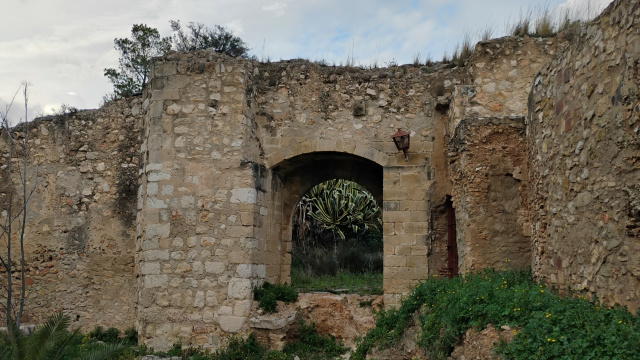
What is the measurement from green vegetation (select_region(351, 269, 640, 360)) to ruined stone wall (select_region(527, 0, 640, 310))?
0.84 ft

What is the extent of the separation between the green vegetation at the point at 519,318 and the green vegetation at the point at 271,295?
1.95m

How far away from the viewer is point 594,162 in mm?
4523

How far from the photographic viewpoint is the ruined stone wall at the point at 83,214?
9.12 metres

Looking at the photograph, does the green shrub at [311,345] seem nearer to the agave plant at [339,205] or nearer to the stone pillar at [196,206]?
the stone pillar at [196,206]

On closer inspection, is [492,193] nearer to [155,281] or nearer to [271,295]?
[271,295]

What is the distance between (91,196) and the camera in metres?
9.34

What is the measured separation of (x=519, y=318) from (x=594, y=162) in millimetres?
1342

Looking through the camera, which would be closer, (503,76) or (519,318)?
(519,318)

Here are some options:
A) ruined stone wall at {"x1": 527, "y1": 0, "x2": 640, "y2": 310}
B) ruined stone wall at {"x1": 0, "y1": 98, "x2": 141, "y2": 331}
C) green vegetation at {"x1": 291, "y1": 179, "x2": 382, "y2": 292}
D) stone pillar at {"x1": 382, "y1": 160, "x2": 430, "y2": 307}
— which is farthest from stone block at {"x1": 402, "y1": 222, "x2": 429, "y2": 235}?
green vegetation at {"x1": 291, "y1": 179, "x2": 382, "y2": 292}

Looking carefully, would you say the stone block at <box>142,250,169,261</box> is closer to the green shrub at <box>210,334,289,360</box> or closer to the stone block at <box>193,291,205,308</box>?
the stone block at <box>193,291,205,308</box>

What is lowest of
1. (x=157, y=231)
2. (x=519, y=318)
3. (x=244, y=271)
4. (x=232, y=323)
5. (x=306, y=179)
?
(x=232, y=323)

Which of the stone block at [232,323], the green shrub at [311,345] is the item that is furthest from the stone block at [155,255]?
the green shrub at [311,345]

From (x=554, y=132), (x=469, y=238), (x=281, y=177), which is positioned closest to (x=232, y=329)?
(x=281, y=177)

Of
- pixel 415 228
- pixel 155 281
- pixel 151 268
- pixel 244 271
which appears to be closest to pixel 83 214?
pixel 151 268
